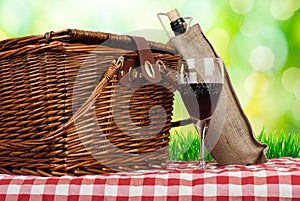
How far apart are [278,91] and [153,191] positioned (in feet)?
4.51

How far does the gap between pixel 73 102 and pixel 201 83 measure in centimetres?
28

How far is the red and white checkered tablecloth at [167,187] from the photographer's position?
3.26 feet

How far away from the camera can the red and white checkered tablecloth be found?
99cm

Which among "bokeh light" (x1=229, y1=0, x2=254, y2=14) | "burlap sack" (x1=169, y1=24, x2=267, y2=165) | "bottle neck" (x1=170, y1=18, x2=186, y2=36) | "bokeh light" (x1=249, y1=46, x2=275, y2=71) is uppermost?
"bokeh light" (x1=229, y1=0, x2=254, y2=14)

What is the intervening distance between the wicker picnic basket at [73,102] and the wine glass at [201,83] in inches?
2.9

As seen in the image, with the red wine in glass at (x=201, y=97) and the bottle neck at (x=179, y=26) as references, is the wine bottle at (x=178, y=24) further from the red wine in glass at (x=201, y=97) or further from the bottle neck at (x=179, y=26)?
the red wine in glass at (x=201, y=97)

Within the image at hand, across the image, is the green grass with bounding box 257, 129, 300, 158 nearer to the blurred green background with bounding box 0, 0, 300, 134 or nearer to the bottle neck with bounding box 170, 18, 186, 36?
the blurred green background with bounding box 0, 0, 300, 134

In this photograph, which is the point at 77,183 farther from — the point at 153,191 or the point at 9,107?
the point at 9,107

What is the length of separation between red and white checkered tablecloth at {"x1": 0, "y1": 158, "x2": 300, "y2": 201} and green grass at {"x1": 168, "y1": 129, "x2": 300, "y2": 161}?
971 mm

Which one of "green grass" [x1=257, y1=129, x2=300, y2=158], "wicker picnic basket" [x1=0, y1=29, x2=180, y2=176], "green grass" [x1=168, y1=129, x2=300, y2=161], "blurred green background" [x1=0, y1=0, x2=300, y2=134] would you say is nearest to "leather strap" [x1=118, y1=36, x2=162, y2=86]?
"wicker picnic basket" [x1=0, y1=29, x2=180, y2=176]

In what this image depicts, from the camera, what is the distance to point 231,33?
2.34 m

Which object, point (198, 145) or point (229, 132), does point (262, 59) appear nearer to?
point (198, 145)

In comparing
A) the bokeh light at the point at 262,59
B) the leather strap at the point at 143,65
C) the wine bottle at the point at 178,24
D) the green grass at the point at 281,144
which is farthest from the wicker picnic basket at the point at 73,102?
the bokeh light at the point at 262,59

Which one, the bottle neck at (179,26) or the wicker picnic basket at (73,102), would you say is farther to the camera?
the bottle neck at (179,26)
